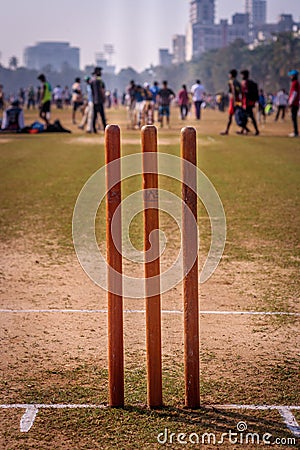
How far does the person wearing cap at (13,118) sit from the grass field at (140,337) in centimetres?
1688

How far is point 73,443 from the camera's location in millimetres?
4203

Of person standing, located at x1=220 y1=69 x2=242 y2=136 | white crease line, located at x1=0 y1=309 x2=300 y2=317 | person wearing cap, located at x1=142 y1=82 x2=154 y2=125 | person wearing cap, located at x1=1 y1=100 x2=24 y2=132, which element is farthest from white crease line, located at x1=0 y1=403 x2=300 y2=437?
person wearing cap, located at x1=142 y1=82 x2=154 y2=125

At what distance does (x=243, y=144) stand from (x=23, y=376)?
19490 millimetres

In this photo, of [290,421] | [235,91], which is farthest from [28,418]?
[235,91]

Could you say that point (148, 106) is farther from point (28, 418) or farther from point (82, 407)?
point (28, 418)

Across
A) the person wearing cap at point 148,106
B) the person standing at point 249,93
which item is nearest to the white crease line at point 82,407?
Result: the person standing at point 249,93

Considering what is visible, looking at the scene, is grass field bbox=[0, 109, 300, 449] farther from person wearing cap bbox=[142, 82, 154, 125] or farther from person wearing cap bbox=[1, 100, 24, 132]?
person wearing cap bbox=[142, 82, 154, 125]

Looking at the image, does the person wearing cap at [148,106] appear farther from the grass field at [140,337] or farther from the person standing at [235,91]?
the grass field at [140,337]

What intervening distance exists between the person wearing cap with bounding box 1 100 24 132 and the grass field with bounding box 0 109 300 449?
16.9 m

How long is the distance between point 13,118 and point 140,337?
80.3ft

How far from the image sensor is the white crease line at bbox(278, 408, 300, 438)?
433cm

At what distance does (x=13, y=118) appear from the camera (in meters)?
29.6

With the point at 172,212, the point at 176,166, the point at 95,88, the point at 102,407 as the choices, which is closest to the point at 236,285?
the point at 102,407

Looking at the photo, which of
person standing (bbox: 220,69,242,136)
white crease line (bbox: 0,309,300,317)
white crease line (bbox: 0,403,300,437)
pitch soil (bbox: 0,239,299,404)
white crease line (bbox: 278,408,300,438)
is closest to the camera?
white crease line (bbox: 278,408,300,438)
